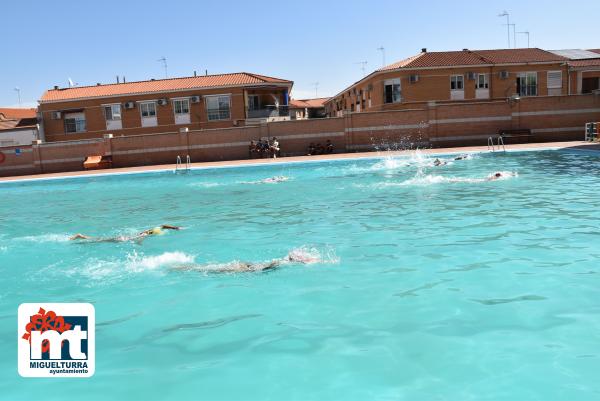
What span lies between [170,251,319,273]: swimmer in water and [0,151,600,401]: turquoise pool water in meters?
0.15

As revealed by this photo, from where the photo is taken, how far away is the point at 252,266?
7.70 m

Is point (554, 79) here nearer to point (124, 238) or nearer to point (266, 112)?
point (266, 112)

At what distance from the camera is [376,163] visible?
24.5m

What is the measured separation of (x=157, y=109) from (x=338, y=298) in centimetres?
3611

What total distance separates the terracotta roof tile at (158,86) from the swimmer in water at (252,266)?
106 feet

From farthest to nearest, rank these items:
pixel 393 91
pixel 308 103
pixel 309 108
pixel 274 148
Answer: pixel 308 103 → pixel 309 108 → pixel 393 91 → pixel 274 148

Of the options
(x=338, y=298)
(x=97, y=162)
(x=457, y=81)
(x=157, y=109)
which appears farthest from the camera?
(x=157, y=109)

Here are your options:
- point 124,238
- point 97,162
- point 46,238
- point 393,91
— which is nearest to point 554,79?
point 393,91

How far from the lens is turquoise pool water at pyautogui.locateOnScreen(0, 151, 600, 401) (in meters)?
4.43

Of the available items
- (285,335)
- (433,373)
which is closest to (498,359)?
(433,373)

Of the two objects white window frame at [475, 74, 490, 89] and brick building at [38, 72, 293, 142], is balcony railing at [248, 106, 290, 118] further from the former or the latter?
white window frame at [475, 74, 490, 89]

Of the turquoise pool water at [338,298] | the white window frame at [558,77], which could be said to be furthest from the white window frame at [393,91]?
the turquoise pool water at [338,298]

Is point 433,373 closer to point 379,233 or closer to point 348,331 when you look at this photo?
point 348,331

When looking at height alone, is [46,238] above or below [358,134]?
below
